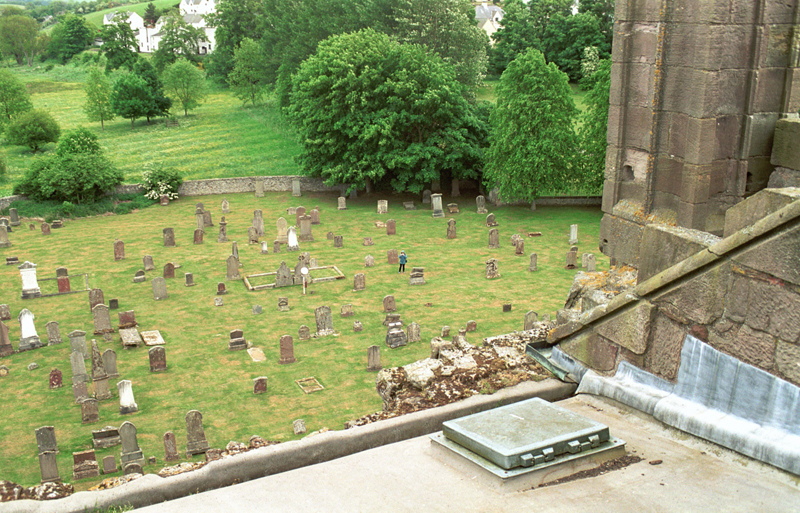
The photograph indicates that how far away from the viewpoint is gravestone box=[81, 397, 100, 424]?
1647cm

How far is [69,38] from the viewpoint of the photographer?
99312 mm

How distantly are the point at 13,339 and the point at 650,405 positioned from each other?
1957 centimetres

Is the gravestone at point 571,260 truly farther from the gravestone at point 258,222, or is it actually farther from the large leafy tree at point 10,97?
the large leafy tree at point 10,97

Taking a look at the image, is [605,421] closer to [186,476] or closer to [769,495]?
[769,495]

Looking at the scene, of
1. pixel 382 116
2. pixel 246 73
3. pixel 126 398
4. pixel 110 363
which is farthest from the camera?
pixel 246 73

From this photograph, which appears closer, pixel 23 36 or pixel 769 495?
pixel 769 495

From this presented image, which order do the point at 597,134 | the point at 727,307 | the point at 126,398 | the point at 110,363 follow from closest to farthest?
the point at 727,307 < the point at 126,398 < the point at 110,363 < the point at 597,134

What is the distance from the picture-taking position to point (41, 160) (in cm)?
3691

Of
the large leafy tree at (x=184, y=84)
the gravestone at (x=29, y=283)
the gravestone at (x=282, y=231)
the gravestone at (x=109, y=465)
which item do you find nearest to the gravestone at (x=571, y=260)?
the gravestone at (x=282, y=231)

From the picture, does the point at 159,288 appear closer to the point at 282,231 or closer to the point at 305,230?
the point at 282,231

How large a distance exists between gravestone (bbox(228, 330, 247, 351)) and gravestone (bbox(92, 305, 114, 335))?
381 centimetres

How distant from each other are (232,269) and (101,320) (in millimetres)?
5389

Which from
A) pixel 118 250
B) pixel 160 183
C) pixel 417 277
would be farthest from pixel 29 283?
pixel 160 183

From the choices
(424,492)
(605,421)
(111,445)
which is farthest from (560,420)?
(111,445)
